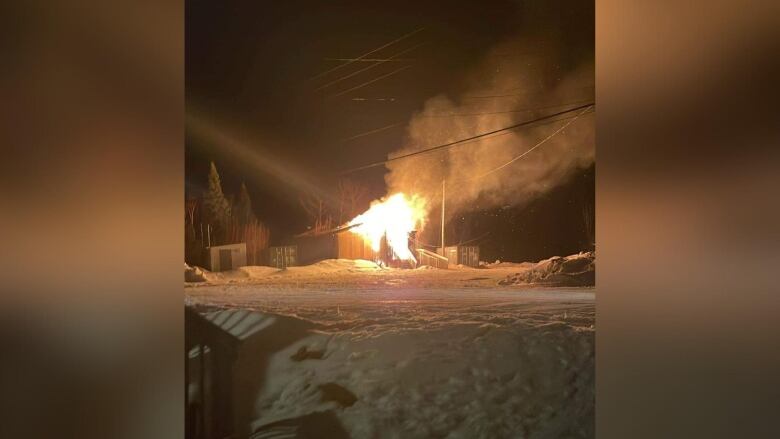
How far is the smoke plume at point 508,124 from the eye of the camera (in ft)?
8.30

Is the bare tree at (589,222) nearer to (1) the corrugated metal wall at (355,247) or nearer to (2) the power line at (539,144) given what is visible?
(2) the power line at (539,144)

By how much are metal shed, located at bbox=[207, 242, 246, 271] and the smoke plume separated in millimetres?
828

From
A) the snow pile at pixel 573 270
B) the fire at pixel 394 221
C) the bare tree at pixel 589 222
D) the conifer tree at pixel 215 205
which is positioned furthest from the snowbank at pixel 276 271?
the bare tree at pixel 589 222

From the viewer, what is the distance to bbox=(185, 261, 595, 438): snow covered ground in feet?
8.11

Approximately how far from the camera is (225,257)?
2.51 meters

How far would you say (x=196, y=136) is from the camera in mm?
2504

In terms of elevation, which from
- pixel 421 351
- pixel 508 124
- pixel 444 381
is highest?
pixel 508 124

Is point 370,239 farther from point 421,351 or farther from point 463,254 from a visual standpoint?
point 421,351

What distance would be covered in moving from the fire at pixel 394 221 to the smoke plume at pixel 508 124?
Result: 0.13 metres

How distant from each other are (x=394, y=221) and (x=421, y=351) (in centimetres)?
66

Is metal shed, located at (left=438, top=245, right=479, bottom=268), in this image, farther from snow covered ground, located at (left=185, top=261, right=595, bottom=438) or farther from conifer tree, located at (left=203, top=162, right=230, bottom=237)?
conifer tree, located at (left=203, top=162, right=230, bottom=237)

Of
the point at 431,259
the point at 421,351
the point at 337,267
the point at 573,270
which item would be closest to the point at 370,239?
the point at 337,267
